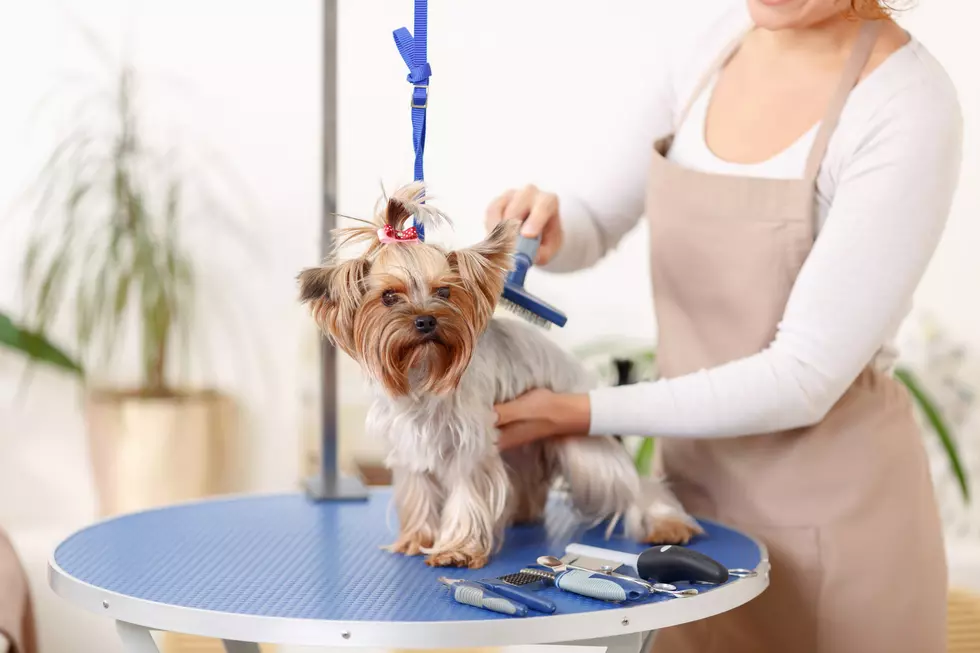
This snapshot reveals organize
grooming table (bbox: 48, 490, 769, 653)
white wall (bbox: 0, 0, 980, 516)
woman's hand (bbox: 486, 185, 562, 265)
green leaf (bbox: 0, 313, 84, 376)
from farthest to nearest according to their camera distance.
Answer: white wall (bbox: 0, 0, 980, 516) < green leaf (bbox: 0, 313, 84, 376) < woman's hand (bbox: 486, 185, 562, 265) < grooming table (bbox: 48, 490, 769, 653)

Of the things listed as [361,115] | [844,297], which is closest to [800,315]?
[844,297]

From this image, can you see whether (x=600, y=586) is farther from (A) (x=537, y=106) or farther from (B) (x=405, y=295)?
(A) (x=537, y=106)

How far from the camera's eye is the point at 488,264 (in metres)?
1.29

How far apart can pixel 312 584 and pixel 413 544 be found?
19 cm

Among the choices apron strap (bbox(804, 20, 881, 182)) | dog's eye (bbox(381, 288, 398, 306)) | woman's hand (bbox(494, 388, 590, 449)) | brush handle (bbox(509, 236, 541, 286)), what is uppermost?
apron strap (bbox(804, 20, 881, 182))

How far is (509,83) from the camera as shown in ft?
11.2

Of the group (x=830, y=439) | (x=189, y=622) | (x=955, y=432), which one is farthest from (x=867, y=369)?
(x=955, y=432)

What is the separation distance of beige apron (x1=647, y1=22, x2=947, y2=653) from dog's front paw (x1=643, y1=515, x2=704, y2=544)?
15 cm

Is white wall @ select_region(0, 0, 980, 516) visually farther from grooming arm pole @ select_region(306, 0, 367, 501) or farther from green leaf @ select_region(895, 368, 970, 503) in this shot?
grooming arm pole @ select_region(306, 0, 367, 501)

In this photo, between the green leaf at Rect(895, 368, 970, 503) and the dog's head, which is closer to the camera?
the dog's head

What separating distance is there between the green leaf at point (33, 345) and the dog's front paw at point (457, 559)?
2.03m

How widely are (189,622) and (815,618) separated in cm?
85

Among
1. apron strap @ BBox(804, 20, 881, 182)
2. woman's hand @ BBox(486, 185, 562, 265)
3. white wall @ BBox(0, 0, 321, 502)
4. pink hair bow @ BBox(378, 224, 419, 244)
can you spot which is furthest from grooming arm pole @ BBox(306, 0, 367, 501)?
white wall @ BBox(0, 0, 321, 502)

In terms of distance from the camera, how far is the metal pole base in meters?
1.77
